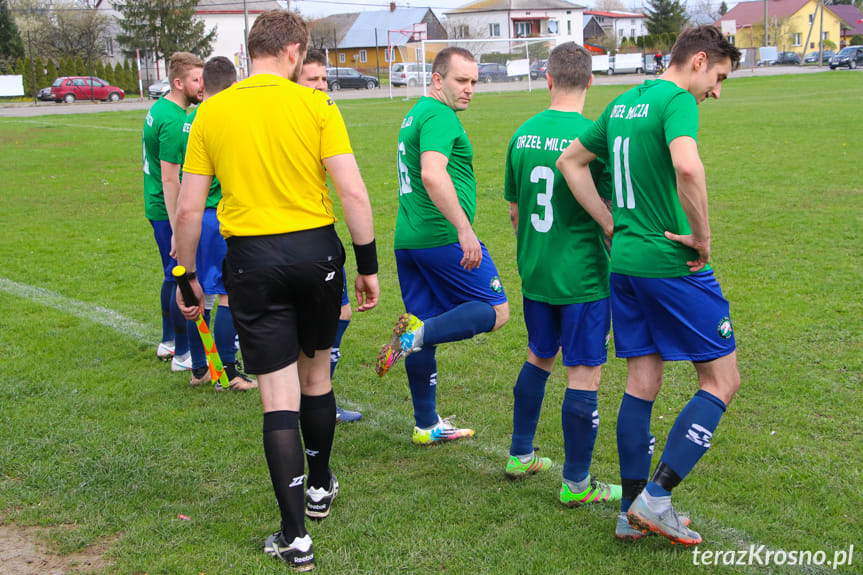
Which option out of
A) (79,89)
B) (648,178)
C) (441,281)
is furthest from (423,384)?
(79,89)

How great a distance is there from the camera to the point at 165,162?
16.9 ft

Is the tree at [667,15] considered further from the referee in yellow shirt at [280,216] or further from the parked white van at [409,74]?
the referee in yellow shirt at [280,216]

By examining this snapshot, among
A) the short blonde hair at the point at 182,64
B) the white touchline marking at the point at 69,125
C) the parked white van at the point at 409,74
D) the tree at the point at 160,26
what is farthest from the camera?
the tree at the point at 160,26

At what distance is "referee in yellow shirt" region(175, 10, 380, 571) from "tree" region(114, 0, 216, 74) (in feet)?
189

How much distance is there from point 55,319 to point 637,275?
586 centimetres

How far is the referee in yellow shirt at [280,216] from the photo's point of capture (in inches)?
121

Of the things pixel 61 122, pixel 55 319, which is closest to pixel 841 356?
pixel 55 319

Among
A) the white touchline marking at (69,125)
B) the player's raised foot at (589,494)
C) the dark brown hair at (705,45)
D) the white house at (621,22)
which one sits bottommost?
the player's raised foot at (589,494)

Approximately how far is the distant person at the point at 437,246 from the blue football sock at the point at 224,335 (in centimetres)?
159

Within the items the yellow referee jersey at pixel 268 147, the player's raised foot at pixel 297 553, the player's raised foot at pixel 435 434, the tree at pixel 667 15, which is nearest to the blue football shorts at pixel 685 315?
the yellow referee jersey at pixel 268 147

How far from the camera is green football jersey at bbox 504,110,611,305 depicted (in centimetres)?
361

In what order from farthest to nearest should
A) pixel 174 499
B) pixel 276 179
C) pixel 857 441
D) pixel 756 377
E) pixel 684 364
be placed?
pixel 684 364
pixel 756 377
pixel 857 441
pixel 174 499
pixel 276 179

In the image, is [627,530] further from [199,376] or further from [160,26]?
[160,26]

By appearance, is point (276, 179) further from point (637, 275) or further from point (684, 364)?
point (684, 364)
